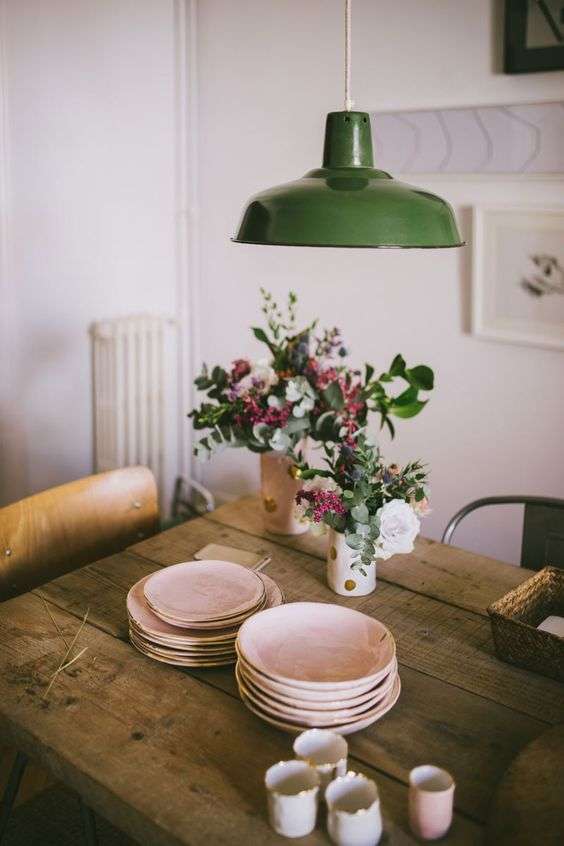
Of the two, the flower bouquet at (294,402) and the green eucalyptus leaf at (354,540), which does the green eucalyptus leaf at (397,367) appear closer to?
the flower bouquet at (294,402)

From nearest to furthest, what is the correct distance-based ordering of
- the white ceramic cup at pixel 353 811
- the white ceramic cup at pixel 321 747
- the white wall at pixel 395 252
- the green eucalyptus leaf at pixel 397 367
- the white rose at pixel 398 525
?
the white ceramic cup at pixel 353 811
the white ceramic cup at pixel 321 747
the white rose at pixel 398 525
the green eucalyptus leaf at pixel 397 367
the white wall at pixel 395 252

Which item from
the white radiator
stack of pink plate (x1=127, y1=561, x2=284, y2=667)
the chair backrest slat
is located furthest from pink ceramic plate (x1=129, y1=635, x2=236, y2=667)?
the white radiator

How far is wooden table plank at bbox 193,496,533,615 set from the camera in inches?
71.2

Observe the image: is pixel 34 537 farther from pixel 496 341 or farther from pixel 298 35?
pixel 298 35

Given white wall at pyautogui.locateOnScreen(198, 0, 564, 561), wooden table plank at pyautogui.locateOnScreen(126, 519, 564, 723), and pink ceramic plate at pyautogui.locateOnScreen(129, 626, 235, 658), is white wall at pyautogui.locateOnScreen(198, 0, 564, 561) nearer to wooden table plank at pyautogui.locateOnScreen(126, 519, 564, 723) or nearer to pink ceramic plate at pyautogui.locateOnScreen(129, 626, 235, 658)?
wooden table plank at pyautogui.locateOnScreen(126, 519, 564, 723)

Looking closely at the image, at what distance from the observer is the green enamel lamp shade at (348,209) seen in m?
1.31

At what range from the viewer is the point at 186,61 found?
3502 millimetres

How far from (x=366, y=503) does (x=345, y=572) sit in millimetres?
176

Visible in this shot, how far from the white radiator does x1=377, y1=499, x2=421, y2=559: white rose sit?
1886 millimetres

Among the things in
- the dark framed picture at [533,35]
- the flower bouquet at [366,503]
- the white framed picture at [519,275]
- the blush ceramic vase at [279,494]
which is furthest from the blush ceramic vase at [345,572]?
the dark framed picture at [533,35]

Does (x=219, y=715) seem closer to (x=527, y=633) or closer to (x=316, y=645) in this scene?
(x=316, y=645)

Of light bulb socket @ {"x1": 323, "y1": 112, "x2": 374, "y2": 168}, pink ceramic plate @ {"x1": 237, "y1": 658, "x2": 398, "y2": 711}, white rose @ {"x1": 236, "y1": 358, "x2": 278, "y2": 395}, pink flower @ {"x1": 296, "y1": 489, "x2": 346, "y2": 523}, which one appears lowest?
pink ceramic plate @ {"x1": 237, "y1": 658, "x2": 398, "y2": 711}

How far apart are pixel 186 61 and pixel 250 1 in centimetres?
34

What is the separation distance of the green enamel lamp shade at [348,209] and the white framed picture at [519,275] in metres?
1.43
